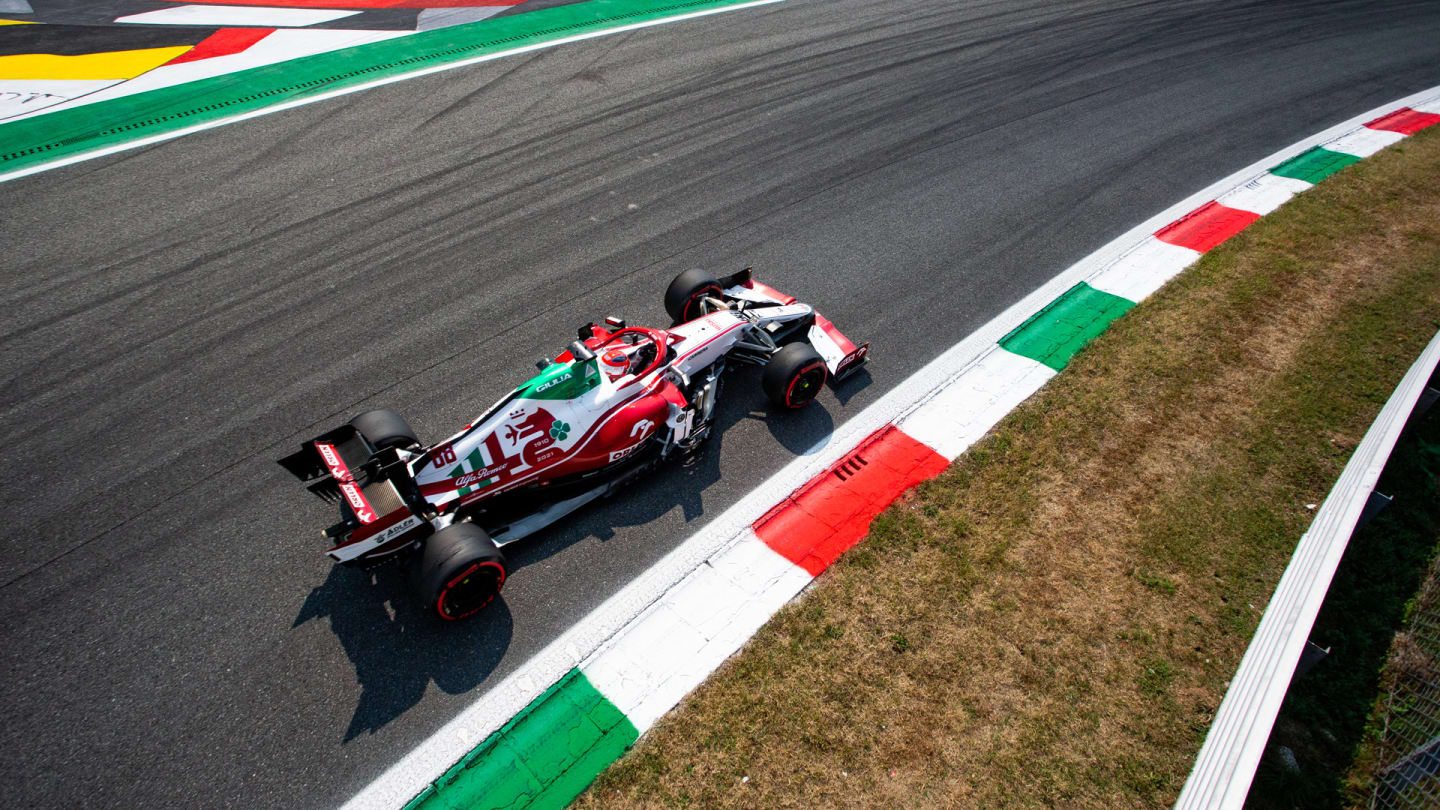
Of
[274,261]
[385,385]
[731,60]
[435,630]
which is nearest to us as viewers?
[435,630]

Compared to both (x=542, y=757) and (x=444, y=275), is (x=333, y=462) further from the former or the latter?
(x=444, y=275)

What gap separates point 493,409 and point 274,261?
6.10 m

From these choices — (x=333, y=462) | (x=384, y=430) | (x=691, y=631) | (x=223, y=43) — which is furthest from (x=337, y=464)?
(x=223, y=43)

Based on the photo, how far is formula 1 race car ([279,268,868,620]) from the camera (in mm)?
5680

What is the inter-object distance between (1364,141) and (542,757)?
59.9 ft

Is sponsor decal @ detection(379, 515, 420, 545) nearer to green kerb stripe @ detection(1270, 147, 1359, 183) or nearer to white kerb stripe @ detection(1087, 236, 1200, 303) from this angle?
white kerb stripe @ detection(1087, 236, 1200, 303)

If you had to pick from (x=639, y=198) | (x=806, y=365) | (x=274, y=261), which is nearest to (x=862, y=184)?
(x=639, y=198)

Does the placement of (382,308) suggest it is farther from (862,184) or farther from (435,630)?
(862,184)

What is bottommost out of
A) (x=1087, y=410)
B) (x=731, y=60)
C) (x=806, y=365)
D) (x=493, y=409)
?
(x=1087, y=410)

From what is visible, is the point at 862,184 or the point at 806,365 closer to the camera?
the point at 806,365

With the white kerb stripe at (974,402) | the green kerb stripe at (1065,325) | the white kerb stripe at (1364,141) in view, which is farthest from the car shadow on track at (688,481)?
the white kerb stripe at (1364,141)

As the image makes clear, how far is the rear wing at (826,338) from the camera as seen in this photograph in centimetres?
802

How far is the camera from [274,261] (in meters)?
9.88

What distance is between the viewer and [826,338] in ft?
26.9
